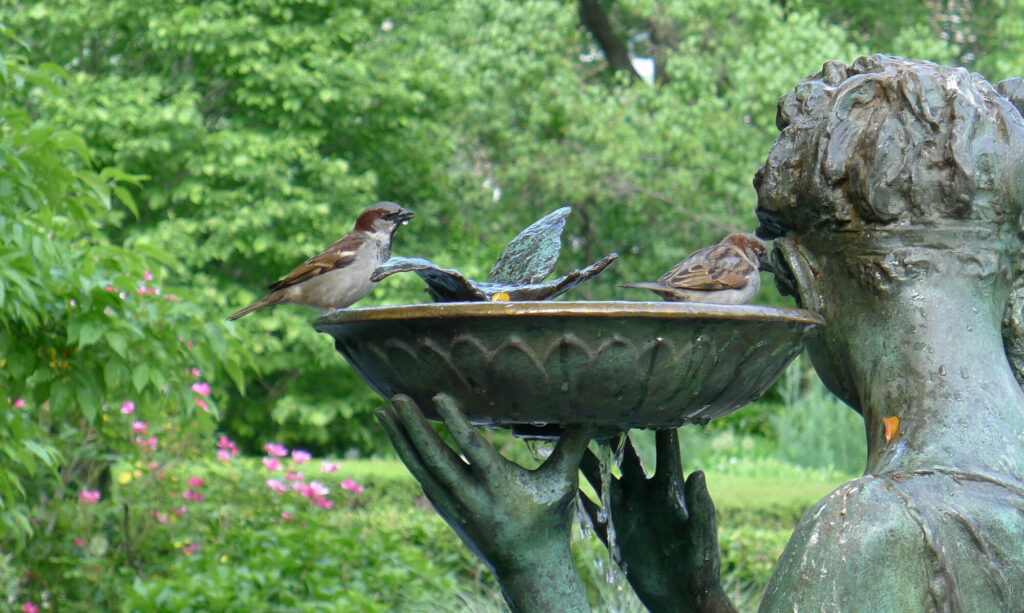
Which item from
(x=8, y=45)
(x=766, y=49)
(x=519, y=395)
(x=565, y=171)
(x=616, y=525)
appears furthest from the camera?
(x=565, y=171)

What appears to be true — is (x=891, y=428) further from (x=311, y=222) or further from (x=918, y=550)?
(x=311, y=222)

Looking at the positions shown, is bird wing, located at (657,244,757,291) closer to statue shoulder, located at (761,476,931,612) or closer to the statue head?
the statue head

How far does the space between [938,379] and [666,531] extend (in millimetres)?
639

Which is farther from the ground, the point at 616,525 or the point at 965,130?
the point at 965,130

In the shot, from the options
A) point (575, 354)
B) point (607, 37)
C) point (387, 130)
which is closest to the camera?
point (575, 354)

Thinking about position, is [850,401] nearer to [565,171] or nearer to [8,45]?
[8,45]

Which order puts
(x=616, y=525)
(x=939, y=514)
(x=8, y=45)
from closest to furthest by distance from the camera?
(x=939, y=514) < (x=616, y=525) < (x=8, y=45)

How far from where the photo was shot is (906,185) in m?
1.81

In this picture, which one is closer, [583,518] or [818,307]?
[818,307]

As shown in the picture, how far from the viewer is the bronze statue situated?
63.8 inches

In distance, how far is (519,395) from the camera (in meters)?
1.78

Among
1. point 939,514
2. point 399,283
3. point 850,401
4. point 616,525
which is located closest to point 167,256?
point 616,525

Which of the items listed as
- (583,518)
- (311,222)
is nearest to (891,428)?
(583,518)

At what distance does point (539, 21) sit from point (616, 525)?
47.7 feet
